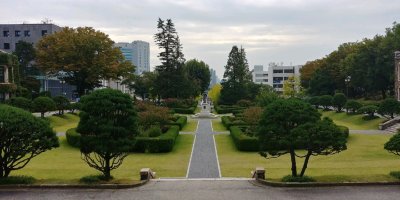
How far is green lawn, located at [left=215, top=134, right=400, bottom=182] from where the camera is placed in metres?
17.3

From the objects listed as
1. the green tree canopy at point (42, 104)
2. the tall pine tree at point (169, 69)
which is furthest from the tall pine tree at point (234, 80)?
the green tree canopy at point (42, 104)

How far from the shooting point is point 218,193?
14.6 m

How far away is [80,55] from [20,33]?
39.4 metres

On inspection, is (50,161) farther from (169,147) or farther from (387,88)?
(387,88)

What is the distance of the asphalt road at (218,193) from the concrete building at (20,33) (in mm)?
80333

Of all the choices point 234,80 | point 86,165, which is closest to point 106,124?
point 86,165

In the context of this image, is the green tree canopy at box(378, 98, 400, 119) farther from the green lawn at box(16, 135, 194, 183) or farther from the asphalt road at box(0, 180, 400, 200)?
the asphalt road at box(0, 180, 400, 200)

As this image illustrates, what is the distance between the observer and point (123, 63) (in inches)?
2486

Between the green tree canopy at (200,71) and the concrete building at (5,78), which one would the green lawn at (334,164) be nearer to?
the concrete building at (5,78)

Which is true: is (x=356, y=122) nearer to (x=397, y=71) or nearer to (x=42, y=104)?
(x=397, y=71)

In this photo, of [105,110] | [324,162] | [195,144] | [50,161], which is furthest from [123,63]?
[105,110]

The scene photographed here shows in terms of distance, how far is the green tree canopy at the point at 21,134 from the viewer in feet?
48.3

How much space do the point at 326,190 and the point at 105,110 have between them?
780 cm

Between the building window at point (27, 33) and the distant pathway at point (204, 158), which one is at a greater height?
the building window at point (27, 33)
